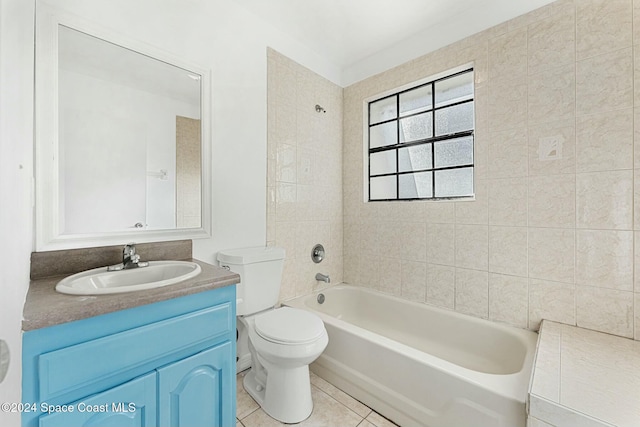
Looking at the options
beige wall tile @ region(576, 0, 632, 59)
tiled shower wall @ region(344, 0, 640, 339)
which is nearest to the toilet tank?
tiled shower wall @ region(344, 0, 640, 339)

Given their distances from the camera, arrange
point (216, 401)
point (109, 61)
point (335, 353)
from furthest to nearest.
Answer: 1. point (335, 353)
2. point (109, 61)
3. point (216, 401)

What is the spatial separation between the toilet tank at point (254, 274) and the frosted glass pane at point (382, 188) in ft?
3.71

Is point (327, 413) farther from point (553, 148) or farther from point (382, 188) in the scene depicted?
point (553, 148)

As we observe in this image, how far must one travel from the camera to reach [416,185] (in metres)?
2.23

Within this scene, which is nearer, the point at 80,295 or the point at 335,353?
the point at 80,295

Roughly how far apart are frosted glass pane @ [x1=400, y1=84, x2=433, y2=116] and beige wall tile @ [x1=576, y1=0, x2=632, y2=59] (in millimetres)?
869

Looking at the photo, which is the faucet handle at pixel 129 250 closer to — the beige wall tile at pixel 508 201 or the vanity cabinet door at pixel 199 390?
the vanity cabinet door at pixel 199 390

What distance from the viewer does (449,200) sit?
195cm

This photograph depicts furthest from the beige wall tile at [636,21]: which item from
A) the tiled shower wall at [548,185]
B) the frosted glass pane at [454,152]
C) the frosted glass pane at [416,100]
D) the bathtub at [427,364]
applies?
the bathtub at [427,364]

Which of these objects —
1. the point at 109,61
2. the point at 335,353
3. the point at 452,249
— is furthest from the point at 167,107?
the point at 452,249

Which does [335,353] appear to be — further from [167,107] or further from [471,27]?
[471,27]

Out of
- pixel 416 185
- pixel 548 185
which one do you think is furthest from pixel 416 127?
pixel 548 185

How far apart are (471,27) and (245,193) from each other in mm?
1937

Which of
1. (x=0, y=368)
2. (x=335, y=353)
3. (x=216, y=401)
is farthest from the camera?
(x=335, y=353)
